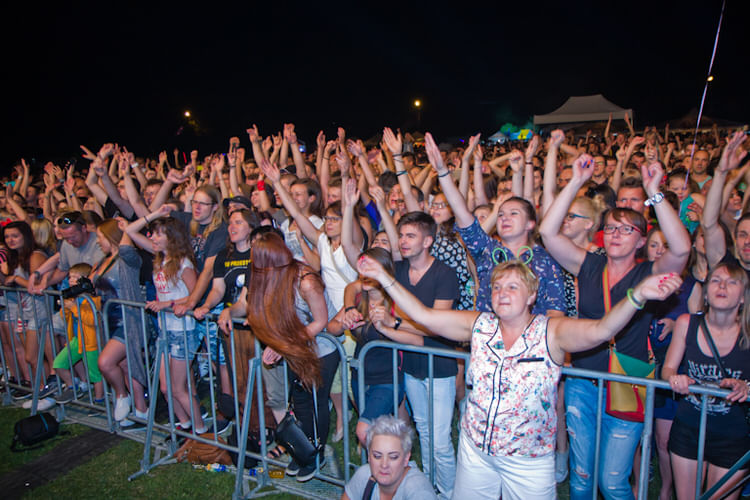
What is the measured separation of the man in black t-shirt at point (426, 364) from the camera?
3.33 m

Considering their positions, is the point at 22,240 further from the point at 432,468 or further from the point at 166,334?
the point at 432,468

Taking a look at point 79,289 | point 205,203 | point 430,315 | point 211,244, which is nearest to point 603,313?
point 430,315

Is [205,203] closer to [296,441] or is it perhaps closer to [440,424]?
[296,441]

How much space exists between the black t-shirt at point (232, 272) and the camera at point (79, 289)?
1.43 meters

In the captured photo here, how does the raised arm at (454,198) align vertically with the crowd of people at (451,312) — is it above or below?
above

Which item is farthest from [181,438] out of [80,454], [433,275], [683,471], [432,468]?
[683,471]

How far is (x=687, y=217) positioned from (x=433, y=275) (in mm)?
3544

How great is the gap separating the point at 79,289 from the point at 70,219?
1.03 metres

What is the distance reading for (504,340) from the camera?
2535 mm

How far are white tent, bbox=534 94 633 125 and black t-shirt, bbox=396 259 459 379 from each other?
28.7 m

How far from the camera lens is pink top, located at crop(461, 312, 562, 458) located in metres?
2.42

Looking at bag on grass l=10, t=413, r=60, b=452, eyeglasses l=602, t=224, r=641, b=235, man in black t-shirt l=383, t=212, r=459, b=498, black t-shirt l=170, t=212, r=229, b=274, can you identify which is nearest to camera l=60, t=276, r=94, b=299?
black t-shirt l=170, t=212, r=229, b=274

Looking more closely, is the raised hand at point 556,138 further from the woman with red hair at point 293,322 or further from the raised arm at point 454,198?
the woman with red hair at point 293,322

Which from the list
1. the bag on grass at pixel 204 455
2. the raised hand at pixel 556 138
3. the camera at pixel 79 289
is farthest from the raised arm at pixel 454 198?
the camera at pixel 79 289
